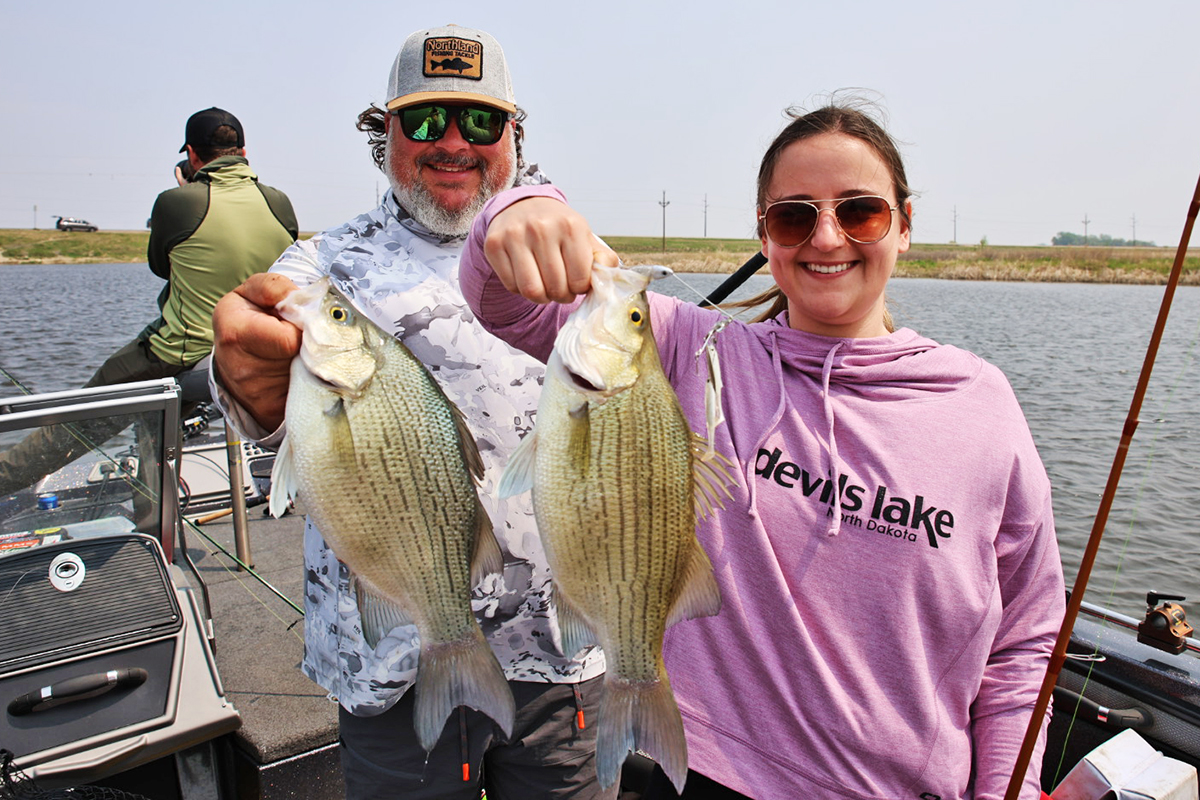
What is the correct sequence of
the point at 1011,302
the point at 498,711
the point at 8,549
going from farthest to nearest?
the point at 1011,302 < the point at 8,549 < the point at 498,711

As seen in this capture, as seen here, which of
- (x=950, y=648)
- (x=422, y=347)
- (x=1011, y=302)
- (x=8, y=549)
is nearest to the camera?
(x=950, y=648)

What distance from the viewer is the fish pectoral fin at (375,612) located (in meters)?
1.64

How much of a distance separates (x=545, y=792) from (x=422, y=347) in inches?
55.4

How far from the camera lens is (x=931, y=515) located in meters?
1.68

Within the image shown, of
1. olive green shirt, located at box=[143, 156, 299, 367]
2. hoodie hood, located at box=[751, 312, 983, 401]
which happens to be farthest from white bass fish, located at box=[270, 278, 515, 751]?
olive green shirt, located at box=[143, 156, 299, 367]

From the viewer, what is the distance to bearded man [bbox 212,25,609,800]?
7.09ft

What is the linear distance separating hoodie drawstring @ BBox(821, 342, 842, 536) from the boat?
5.74ft

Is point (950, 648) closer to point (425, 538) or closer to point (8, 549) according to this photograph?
point (425, 538)

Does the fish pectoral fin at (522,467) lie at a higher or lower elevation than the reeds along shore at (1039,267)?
lower

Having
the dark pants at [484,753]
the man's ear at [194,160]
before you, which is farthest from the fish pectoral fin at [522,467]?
the man's ear at [194,160]

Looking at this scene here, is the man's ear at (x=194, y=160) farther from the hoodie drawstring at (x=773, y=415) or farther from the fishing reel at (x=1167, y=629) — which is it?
the fishing reel at (x=1167, y=629)

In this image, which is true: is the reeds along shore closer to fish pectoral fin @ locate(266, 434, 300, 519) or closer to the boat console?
the boat console

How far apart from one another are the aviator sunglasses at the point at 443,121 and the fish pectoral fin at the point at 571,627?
1460 mm

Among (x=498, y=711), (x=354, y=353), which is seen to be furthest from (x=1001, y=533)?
(x=354, y=353)
